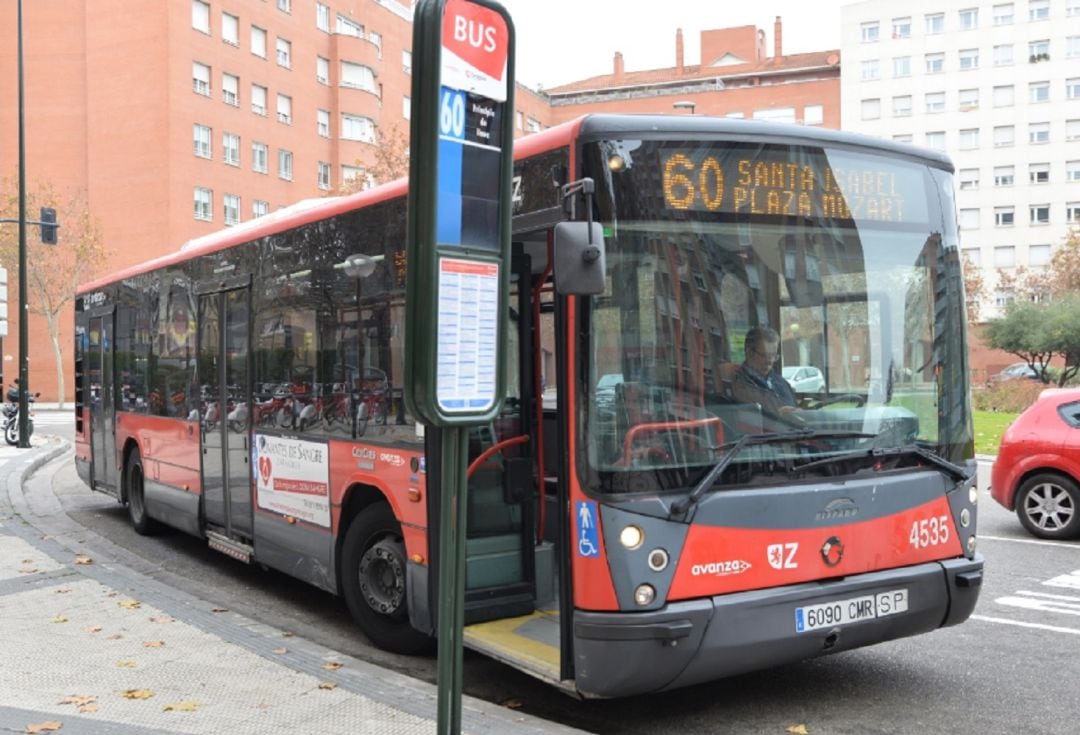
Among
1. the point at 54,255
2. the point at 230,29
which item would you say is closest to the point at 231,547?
the point at 54,255

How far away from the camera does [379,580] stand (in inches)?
278

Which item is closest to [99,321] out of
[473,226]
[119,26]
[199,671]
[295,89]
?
[199,671]

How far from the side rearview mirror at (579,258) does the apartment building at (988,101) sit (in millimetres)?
75542

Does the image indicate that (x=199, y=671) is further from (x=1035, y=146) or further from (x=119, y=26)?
(x=1035, y=146)

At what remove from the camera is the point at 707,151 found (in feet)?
17.7

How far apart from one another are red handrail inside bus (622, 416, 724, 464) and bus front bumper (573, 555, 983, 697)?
2.36 feet

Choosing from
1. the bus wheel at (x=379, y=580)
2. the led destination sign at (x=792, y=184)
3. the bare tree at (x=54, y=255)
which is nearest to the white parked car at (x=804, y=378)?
the led destination sign at (x=792, y=184)

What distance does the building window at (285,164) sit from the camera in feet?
187

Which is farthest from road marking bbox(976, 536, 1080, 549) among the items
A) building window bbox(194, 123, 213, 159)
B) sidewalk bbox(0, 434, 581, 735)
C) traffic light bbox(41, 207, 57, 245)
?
building window bbox(194, 123, 213, 159)

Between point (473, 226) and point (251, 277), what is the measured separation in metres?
5.68

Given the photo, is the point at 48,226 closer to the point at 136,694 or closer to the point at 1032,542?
the point at 1032,542

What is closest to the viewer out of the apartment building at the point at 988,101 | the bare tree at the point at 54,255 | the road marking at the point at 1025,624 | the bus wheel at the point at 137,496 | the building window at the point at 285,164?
the road marking at the point at 1025,624

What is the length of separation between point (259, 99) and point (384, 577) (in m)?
52.0

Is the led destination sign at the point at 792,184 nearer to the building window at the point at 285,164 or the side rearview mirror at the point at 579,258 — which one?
the side rearview mirror at the point at 579,258
